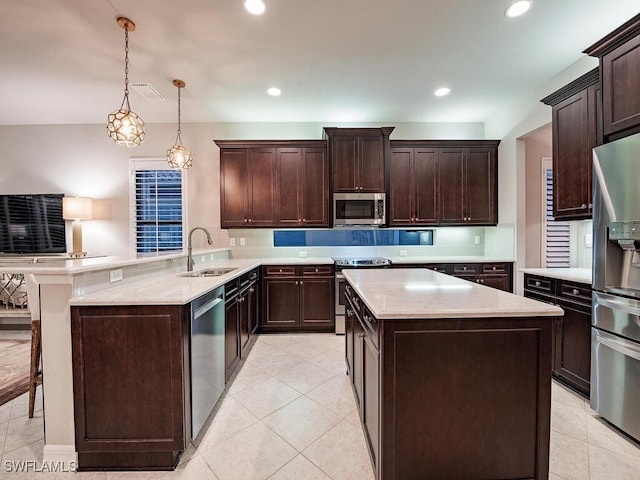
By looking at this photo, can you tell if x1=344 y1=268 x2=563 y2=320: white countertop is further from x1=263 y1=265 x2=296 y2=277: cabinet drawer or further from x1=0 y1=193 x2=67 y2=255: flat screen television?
x1=0 y1=193 x2=67 y2=255: flat screen television

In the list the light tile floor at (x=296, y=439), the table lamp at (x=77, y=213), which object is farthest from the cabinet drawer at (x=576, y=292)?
the table lamp at (x=77, y=213)

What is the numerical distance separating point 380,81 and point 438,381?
3.12 m

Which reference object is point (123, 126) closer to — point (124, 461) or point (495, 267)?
point (124, 461)

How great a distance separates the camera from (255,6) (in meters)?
2.09

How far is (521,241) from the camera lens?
12.3 ft

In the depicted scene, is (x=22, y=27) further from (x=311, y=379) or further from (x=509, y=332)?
(x=509, y=332)

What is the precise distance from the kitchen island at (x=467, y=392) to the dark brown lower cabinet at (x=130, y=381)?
1.14 m

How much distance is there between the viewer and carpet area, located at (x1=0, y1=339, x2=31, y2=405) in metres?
2.43

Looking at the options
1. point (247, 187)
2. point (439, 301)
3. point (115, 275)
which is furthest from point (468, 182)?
point (115, 275)

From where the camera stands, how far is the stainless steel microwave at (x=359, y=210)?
395 cm

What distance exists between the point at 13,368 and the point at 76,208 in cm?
214

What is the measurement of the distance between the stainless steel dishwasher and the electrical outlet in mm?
621

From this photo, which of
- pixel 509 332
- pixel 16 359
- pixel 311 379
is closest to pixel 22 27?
pixel 16 359

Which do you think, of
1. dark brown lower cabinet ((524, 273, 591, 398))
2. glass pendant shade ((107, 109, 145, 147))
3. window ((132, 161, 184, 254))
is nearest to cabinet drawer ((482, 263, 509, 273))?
dark brown lower cabinet ((524, 273, 591, 398))
